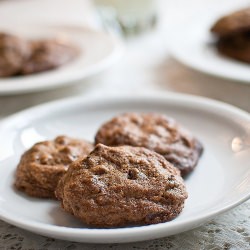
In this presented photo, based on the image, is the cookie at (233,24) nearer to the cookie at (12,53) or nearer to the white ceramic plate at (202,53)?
the white ceramic plate at (202,53)

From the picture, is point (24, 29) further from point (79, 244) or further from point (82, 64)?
point (79, 244)

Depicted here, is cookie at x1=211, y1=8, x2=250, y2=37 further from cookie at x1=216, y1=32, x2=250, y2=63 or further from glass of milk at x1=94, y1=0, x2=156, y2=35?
glass of milk at x1=94, y1=0, x2=156, y2=35

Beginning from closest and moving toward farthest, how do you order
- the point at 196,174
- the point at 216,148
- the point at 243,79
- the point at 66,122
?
the point at 196,174 < the point at 216,148 < the point at 66,122 < the point at 243,79

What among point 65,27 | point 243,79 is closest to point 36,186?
point 243,79

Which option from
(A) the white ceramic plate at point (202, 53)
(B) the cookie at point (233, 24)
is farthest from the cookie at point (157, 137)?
(B) the cookie at point (233, 24)

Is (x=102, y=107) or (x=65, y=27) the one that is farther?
(x=65, y=27)

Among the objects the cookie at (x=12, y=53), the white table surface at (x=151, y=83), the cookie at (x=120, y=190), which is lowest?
the white table surface at (x=151, y=83)

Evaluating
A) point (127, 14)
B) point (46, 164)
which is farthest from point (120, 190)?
point (127, 14)
